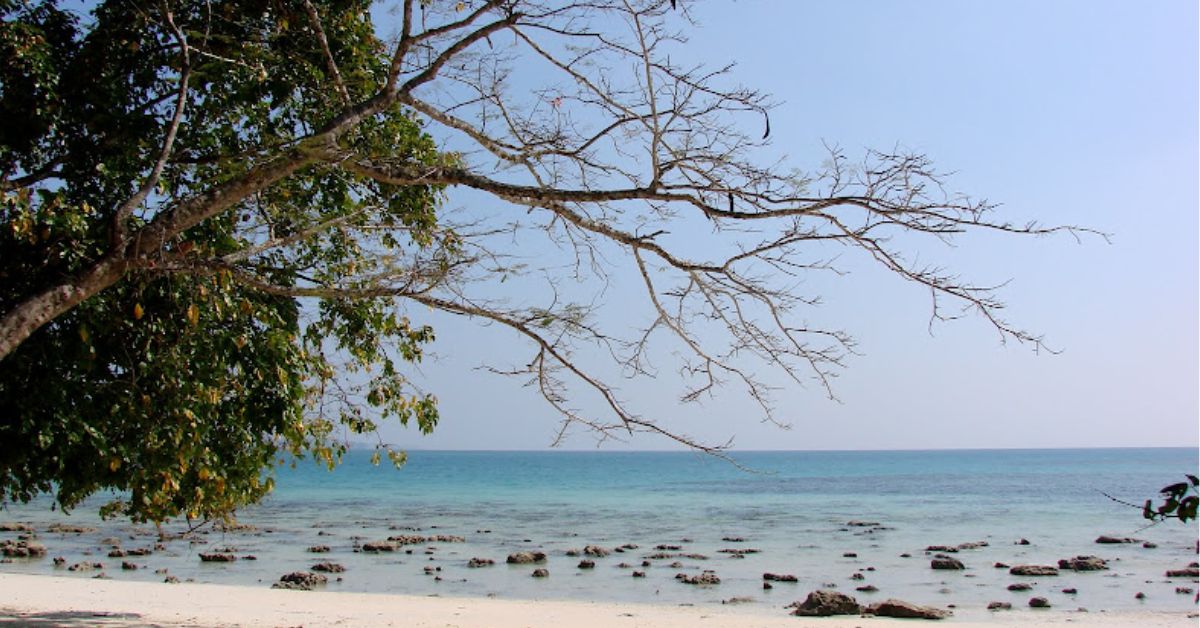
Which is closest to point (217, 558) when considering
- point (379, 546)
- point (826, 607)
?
point (379, 546)

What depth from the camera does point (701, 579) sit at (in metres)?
17.0

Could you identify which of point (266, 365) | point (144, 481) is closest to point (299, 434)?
point (266, 365)

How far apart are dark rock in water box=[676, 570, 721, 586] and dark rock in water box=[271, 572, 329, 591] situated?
5.86 metres

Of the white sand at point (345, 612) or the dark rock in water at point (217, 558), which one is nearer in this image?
the white sand at point (345, 612)

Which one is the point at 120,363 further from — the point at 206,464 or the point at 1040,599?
the point at 1040,599

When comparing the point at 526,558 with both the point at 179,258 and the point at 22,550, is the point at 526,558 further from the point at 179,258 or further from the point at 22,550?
the point at 179,258

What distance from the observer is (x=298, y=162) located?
649cm

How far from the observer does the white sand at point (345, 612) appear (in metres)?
9.84

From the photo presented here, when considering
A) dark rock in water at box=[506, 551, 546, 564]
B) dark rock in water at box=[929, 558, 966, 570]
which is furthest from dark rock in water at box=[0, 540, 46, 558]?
dark rock in water at box=[929, 558, 966, 570]

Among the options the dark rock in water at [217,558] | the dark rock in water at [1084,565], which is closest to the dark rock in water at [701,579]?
the dark rock in water at [1084,565]

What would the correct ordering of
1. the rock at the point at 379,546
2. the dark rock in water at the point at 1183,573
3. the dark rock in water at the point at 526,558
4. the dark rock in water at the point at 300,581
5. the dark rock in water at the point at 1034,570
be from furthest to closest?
the rock at the point at 379,546 → the dark rock in water at the point at 526,558 → the dark rock in water at the point at 1034,570 → the dark rock in water at the point at 1183,573 → the dark rock in water at the point at 300,581

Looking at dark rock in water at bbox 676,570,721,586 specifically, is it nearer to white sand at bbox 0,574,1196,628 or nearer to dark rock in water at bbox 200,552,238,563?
white sand at bbox 0,574,1196,628

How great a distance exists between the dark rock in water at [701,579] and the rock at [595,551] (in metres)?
3.93

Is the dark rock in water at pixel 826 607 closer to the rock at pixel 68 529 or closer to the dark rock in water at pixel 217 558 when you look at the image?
the dark rock in water at pixel 217 558
